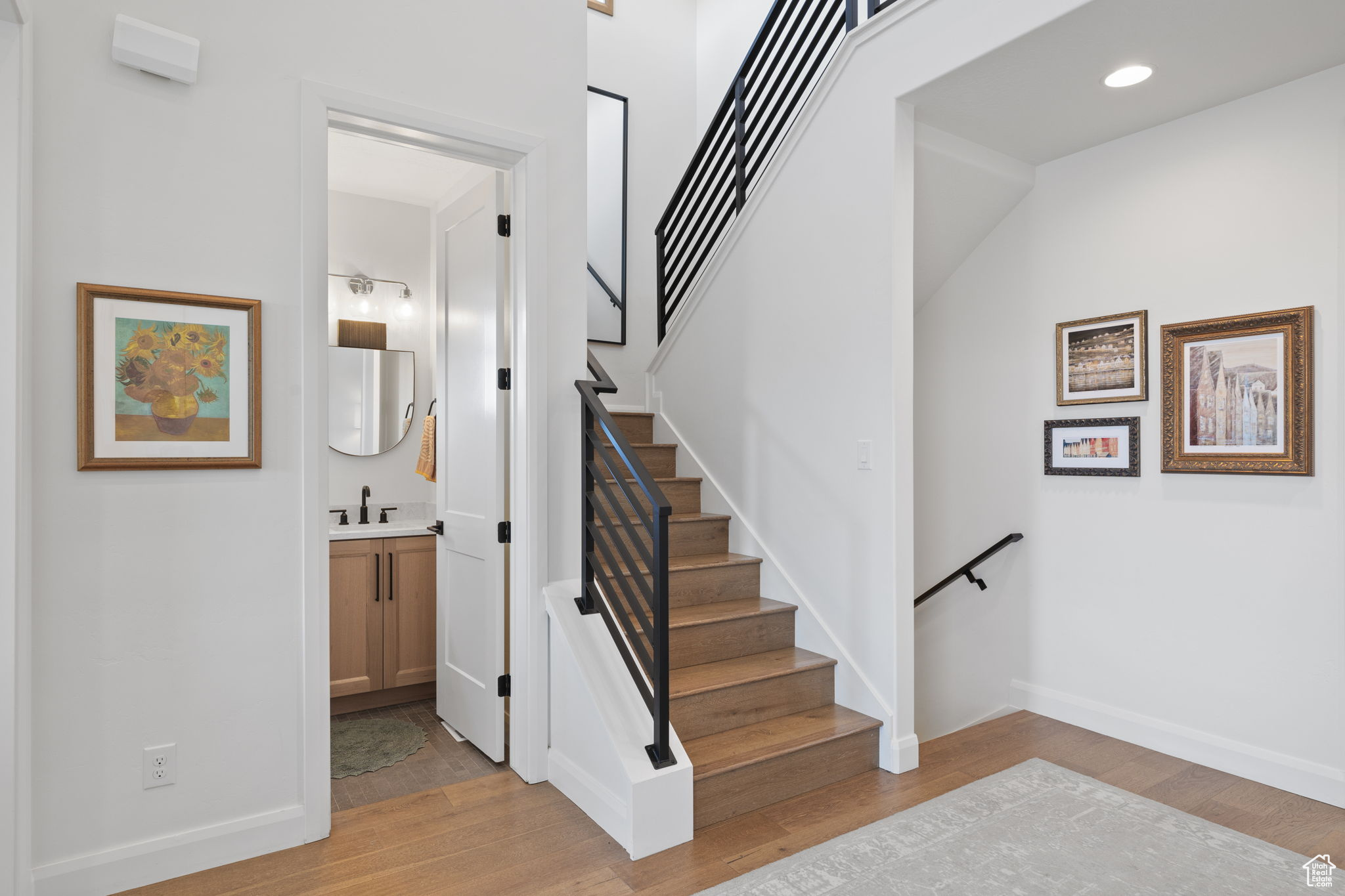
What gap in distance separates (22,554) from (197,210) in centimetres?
106

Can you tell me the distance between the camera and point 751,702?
9.60 feet

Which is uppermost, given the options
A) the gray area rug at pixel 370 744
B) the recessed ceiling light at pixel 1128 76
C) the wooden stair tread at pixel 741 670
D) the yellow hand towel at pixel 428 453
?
the recessed ceiling light at pixel 1128 76

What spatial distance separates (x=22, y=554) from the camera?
193 cm

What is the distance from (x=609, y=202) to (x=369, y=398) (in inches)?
81.0

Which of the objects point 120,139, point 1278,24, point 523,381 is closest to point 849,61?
point 1278,24

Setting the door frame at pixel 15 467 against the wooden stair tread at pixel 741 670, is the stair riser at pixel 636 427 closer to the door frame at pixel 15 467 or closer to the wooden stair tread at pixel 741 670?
the wooden stair tread at pixel 741 670

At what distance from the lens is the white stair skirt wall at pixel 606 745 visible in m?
2.31

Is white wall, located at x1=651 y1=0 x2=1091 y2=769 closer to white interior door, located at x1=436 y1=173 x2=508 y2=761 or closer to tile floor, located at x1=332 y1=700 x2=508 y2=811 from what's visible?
white interior door, located at x1=436 y1=173 x2=508 y2=761

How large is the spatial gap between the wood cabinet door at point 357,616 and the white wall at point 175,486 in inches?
54.0

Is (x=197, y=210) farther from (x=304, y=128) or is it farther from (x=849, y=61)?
(x=849, y=61)

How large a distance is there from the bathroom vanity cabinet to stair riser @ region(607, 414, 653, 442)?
123 cm

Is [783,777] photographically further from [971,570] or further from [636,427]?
[636,427]

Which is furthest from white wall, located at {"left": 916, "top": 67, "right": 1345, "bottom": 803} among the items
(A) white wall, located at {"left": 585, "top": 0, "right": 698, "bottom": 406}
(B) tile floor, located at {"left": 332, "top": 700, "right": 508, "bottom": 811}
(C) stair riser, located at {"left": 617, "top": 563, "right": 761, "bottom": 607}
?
(B) tile floor, located at {"left": 332, "top": 700, "right": 508, "bottom": 811}

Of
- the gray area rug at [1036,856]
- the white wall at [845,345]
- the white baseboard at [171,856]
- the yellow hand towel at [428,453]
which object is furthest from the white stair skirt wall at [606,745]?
the yellow hand towel at [428,453]
